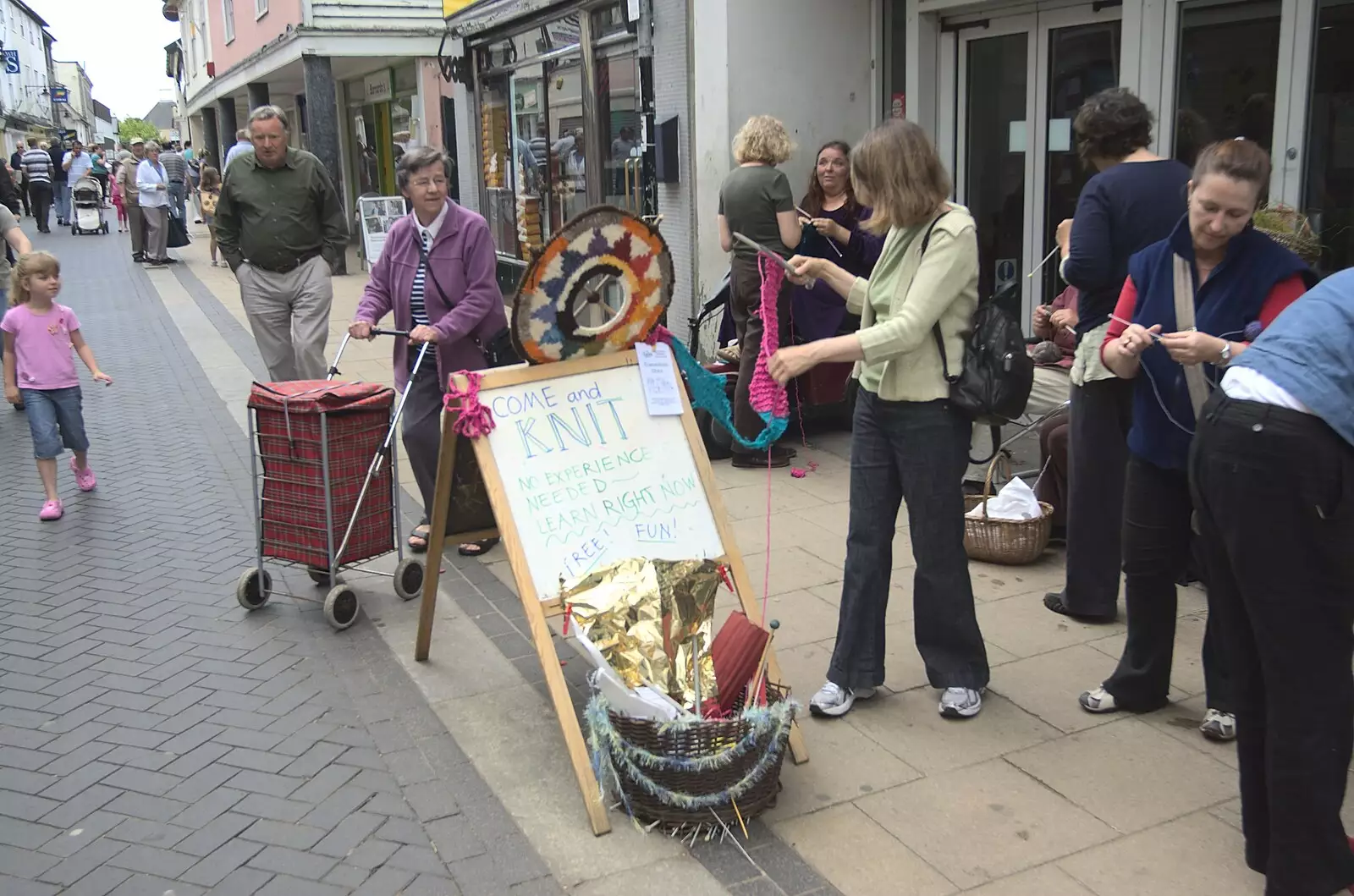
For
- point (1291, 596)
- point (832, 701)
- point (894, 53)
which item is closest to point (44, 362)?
point (832, 701)

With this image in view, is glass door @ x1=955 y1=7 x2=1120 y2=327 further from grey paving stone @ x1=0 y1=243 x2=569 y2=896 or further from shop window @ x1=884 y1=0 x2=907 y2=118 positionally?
grey paving stone @ x1=0 y1=243 x2=569 y2=896

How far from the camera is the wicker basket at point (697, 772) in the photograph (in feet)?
10.9

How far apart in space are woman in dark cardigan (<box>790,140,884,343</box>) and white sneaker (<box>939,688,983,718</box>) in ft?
9.93

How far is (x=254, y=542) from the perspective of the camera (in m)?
6.45

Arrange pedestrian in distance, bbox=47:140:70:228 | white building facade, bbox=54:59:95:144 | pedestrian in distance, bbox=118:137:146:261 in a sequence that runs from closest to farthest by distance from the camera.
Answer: pedestrian in distance, bbox=118:137:146:261 → pedestrian in distance, bbox=47:140:70:228 → white building facade, bbox=54:59:95:144

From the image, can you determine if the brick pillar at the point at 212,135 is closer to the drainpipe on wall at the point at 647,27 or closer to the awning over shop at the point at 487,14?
the awning over shop at the point at 487,14

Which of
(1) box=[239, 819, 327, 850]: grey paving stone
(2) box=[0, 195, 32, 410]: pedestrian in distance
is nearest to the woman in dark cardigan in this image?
(1) box=[239, 819, 327, 850]: grey paving stone

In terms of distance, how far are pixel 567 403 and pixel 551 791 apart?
4.07 ft

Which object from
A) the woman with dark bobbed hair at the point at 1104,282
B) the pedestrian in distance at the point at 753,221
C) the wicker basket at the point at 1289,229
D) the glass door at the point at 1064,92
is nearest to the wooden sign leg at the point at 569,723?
the woman with dark bobbed hair at the point at 1104,282

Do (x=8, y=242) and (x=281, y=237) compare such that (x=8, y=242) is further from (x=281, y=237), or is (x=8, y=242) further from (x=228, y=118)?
(x=228, y=118)

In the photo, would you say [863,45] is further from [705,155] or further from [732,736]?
[732,736]

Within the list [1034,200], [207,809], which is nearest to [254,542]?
[207,809]

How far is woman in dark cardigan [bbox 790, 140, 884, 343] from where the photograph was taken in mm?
6891

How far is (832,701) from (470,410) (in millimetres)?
1541
